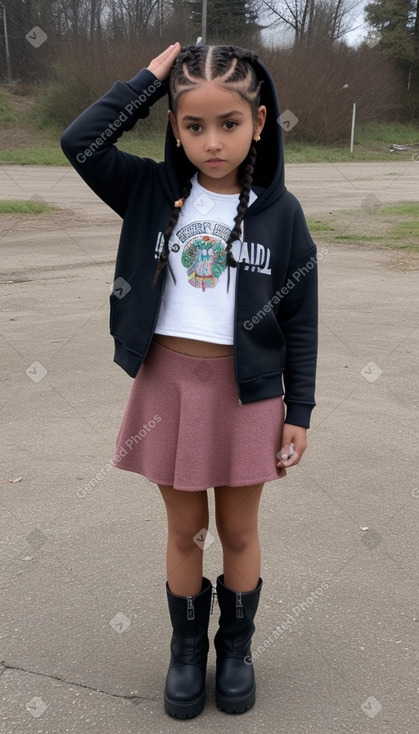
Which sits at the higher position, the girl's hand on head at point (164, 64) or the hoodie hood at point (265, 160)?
Answer: the girl's hand on head at point (164, 64)

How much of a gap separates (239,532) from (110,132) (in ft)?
3.62

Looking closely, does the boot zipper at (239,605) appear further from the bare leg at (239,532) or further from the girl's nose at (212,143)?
the girl's nose at (212,143)

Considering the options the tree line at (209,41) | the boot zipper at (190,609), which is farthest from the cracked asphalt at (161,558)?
the tree line at (209,41)

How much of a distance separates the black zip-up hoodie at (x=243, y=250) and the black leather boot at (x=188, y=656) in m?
0.59

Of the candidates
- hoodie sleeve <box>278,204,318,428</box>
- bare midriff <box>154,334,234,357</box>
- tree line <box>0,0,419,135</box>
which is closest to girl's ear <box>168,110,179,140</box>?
hoodie sleeve <box>278,204,318,428</box>

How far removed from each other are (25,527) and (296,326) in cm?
161

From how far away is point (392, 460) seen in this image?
13.2ft

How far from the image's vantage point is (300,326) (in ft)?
7.39

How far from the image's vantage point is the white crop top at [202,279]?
2.11m

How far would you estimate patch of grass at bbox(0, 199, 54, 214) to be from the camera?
12.3 metres

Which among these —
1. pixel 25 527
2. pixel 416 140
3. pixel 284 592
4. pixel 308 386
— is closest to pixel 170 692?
pixel 284 592

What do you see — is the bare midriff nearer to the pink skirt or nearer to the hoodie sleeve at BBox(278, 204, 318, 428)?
the pink skirt

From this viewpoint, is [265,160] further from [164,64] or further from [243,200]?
[164,64]

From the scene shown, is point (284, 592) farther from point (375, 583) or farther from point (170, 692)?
point (170, 692)
